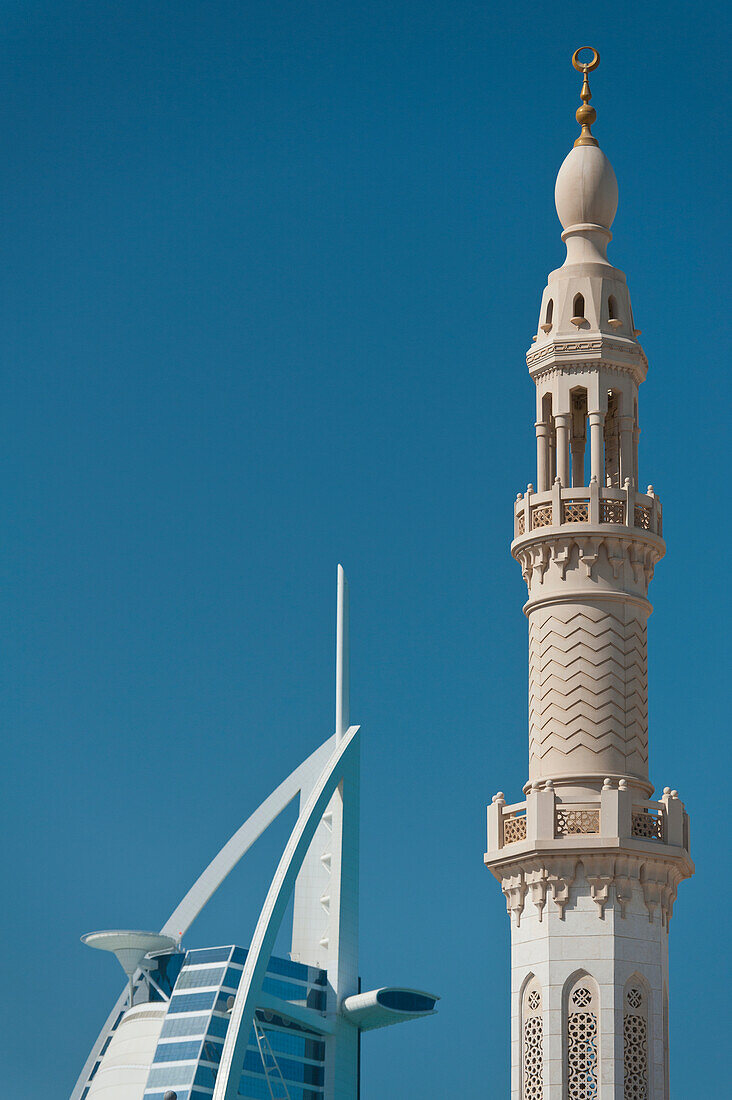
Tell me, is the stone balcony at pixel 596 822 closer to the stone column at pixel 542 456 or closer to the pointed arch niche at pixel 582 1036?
the pointed arch niche at pixel 582 1036

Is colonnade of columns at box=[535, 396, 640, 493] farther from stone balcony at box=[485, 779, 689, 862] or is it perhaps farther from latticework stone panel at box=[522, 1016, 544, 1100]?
latticework stone panel at box=[522, 1016, 544, 1100]

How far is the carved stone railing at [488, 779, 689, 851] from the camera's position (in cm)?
3400

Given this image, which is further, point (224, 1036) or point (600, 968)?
point (224, 1036)

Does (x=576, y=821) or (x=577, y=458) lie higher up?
(x=577, y=458)

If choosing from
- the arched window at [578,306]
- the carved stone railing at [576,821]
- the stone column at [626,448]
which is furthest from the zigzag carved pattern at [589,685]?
the arched window at [578,306]

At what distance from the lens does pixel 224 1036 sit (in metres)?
96.3

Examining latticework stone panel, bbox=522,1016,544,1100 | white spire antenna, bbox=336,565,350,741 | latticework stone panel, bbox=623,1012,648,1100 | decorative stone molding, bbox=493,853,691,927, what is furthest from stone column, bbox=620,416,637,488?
white spire antenna, bbox=336,565,350,741

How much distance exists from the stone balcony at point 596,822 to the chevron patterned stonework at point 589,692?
2.45ft

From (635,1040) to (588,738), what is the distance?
5.43m

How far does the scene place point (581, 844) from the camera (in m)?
33.9

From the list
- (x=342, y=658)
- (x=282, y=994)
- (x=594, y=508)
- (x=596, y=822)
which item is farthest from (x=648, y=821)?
(x=342, y=658)

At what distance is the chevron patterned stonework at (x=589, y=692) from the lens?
3519cm

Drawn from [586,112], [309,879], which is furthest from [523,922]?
[309,879]

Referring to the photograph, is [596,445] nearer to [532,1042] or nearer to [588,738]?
[588,738]
